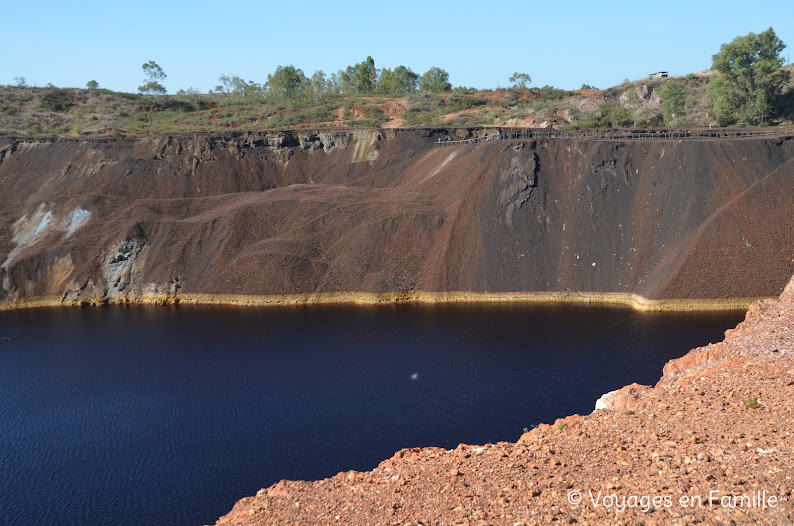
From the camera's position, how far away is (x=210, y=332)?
50.6 meters

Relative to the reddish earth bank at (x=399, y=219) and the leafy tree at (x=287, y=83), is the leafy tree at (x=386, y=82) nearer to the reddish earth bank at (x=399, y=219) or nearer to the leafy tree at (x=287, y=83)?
the leafy tree at (x=287, y=83)

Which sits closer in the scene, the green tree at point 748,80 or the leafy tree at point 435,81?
the green tree at point 748,80

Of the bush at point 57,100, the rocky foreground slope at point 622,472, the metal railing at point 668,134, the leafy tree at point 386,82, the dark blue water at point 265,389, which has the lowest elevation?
the dark blue water at point 265,389

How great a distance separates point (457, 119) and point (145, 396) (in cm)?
7571

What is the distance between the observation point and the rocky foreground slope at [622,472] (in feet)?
53.2

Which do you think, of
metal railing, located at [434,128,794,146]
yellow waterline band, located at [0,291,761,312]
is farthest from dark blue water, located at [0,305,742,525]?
metal railing, located at [434,128,794,146]

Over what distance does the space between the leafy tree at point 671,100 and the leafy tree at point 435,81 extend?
5959 cm

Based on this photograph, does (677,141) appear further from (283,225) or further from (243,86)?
(243,86)

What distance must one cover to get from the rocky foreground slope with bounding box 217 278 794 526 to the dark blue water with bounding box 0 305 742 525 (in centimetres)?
688

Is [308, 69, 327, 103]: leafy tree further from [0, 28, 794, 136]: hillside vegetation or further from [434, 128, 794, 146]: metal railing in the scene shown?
[434, 128, 794, 146]: metal railing

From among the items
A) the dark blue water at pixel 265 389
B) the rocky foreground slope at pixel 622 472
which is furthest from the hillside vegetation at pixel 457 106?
the rocky foreground slope at pixel 622 472

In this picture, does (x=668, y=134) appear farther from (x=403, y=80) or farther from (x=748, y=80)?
(x=403, y=80)

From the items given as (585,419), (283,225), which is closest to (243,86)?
(283,225)

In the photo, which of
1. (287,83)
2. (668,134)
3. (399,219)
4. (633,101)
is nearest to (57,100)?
(287,83)
